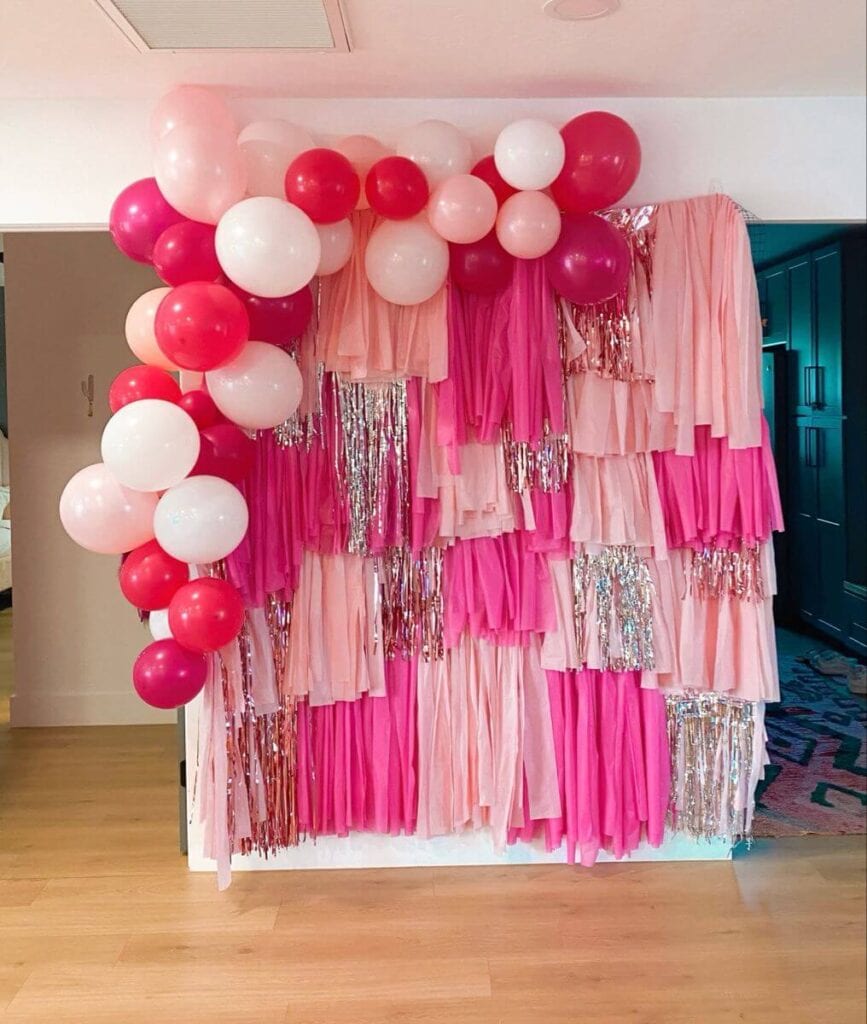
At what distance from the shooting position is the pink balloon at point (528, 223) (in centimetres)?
236

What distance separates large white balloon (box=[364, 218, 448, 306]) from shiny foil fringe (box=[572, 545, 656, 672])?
843 millimetres

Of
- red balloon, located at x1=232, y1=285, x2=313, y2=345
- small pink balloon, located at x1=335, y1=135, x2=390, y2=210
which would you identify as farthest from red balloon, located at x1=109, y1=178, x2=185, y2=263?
small pink balloon, located at x1=335, y1=135, x2=390, y2=210

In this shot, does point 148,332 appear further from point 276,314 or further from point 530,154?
point 530,154

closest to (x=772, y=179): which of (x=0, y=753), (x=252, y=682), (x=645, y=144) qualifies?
(x=645, y=144)

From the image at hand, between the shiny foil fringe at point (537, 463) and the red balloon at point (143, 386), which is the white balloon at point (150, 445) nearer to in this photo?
the red balloon at point (143, 386)

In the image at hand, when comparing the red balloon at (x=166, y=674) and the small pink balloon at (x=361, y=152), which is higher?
the small pink balloon at (x=361, y=152)

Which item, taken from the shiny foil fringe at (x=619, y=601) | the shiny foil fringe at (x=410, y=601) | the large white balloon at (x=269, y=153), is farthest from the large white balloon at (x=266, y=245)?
the shiny foil fringe at (x=619, y=601)

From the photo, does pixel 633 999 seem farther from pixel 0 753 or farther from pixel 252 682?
pixel 0 753

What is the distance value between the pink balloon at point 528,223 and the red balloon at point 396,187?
21cm

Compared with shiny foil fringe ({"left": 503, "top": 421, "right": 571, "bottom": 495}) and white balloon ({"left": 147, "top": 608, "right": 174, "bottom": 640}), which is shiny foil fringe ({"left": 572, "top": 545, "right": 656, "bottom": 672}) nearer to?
shiny foil fringe ({"left": 503, "top": 421, "right": 571, "bottom": 495})

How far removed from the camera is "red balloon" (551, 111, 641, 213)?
2369 mm

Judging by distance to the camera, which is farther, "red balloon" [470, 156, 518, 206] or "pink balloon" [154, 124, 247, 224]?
"red balloon" [470, 156, 518, 206]

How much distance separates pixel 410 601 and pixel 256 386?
2.46ft

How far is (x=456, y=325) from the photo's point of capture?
2.54m
